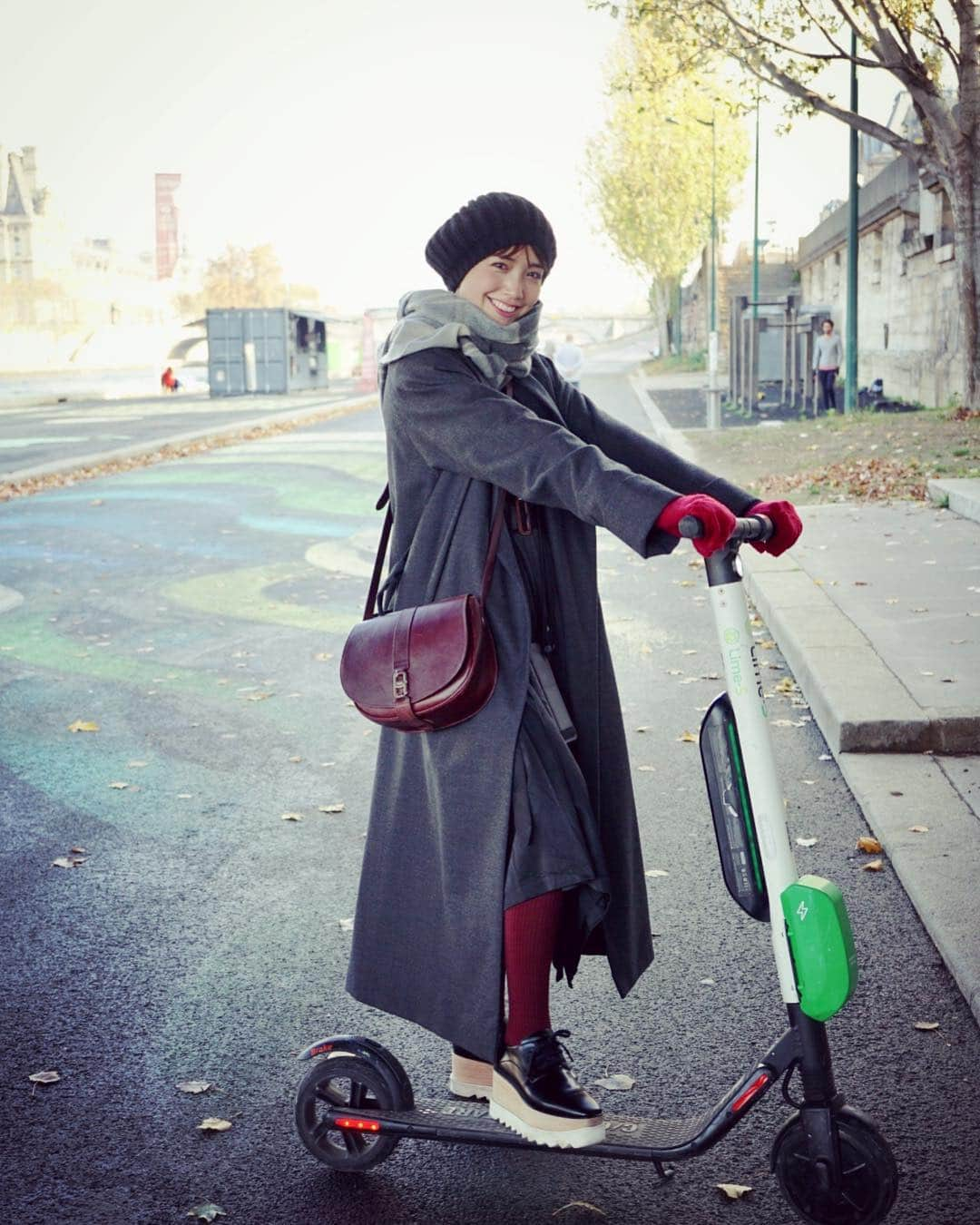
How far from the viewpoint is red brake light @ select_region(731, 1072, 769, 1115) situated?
2.57m

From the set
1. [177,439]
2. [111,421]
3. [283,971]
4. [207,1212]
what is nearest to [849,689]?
[283,971]

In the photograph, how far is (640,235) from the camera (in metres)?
62.1

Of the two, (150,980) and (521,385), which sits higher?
(521,385)

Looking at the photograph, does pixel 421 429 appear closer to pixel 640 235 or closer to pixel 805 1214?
pixel 805 1214

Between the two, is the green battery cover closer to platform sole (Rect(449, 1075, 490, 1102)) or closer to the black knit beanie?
platform sole (Rect(449, 1075, 490, 1102))

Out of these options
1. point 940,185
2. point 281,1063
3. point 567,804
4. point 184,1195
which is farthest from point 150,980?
point 940,185

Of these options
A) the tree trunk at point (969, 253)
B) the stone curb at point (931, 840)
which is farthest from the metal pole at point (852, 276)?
the stone curb at point (931, 840)

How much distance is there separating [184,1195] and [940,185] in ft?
75.4

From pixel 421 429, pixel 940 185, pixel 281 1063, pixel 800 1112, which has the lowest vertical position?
pixel 281 1063

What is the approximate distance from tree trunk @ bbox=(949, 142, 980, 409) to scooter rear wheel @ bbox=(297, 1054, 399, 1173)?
17.3 meters

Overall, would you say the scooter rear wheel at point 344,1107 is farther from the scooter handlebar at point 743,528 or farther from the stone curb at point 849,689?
the stone curb at point 849,689

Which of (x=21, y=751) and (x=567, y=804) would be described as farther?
(x=21, y=751)

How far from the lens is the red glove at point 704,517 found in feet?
7.88

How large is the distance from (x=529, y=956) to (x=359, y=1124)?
48cm
